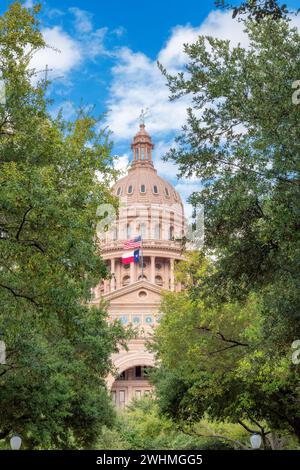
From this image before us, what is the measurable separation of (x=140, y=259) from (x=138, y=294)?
23082 mm

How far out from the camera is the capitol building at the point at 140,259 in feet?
298

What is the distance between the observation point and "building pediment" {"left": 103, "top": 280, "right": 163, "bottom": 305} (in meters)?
92.6

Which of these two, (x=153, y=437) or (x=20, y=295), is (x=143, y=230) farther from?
(x=20, y=295)

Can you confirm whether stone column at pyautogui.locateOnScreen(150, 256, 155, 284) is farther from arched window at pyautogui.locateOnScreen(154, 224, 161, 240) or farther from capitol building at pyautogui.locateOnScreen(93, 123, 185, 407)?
arched window at pyautogui.locateOnScreen(154, 224, 161, 240)

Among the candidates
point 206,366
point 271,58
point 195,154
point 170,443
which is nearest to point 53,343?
point 206,366

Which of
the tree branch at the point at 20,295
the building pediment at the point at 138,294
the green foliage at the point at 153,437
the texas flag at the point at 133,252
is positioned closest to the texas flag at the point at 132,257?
the texas flag at the point at 133,252

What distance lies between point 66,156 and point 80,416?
1814 cm

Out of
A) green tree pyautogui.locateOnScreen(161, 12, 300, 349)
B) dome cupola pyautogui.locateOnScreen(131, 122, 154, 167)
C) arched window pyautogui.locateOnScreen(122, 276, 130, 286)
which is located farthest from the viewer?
dome cupola pyautogui.locateOnScreen(131, 122, 154, 167)

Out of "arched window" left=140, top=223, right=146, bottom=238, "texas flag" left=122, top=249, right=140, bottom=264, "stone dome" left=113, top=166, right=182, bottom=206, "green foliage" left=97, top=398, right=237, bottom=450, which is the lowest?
"green foliage" left=97, top=398, right=237, bottom=450

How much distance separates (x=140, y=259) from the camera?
116250mm

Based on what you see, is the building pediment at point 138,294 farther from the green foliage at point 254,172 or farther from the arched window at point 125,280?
the green foliage at point 254,172

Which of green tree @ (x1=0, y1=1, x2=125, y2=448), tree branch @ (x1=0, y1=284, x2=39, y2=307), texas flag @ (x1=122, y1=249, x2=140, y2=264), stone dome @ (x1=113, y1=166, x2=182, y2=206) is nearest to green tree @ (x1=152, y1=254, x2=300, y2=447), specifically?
green tree @ (x1=0, y1=1, x2=125, y2=448)

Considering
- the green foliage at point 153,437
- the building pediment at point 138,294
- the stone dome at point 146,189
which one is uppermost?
the stone dome at point 146,189
